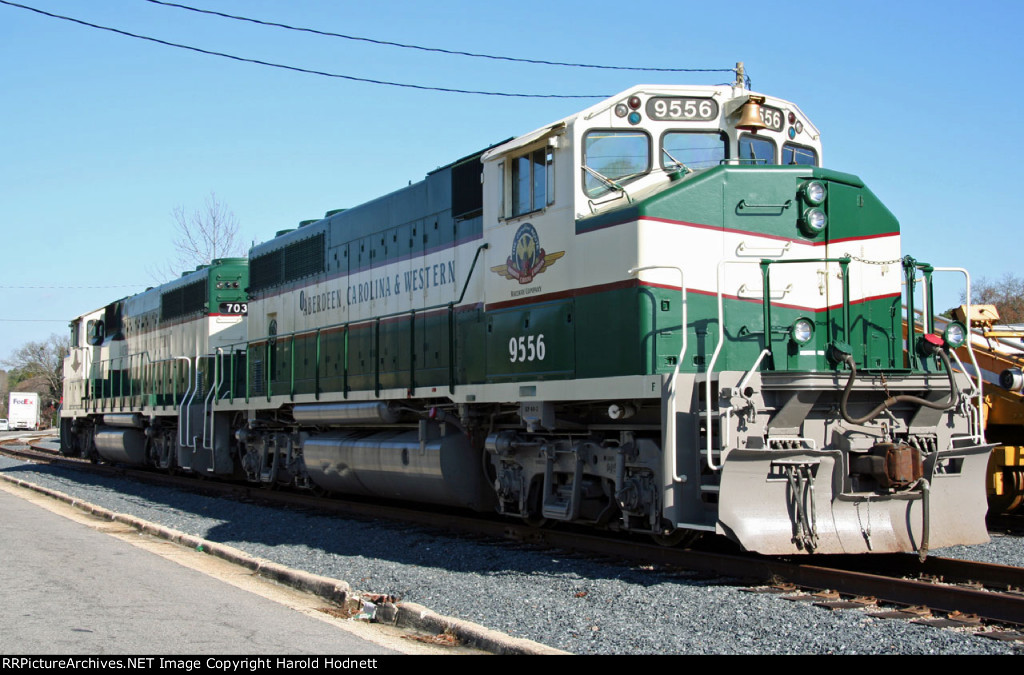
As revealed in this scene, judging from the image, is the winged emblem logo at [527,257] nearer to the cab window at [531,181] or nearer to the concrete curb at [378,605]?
the cab window at [531,181]

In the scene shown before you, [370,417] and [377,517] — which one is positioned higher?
[370,417]

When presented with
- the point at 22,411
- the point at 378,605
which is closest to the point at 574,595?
the point at 378,605

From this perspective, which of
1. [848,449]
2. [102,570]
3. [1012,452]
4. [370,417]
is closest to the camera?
[848,449]

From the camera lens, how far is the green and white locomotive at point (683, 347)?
7.09 metres

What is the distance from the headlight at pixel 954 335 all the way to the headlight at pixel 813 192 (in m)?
1.49

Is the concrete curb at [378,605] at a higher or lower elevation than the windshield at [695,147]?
lower

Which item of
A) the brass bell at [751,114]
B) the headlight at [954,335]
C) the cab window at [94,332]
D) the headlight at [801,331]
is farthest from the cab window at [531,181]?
the cab window at [94,332]

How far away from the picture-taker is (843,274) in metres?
7.45

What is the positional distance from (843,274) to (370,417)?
621 cm

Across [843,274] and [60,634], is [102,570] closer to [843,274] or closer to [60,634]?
[60,634]

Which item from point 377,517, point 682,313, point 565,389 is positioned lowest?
point 377,517

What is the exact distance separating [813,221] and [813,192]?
24 centimetres

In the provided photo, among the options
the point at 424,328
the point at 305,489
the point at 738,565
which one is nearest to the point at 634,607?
the point at 738,565

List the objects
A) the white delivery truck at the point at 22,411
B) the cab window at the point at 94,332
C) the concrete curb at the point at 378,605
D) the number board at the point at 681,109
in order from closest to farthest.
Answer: the concrete curb at the point at 378,605 < the number board at the point at 681,109 < the cab window at the point at 94,332 < the white delivery truck at the point at 22,411
